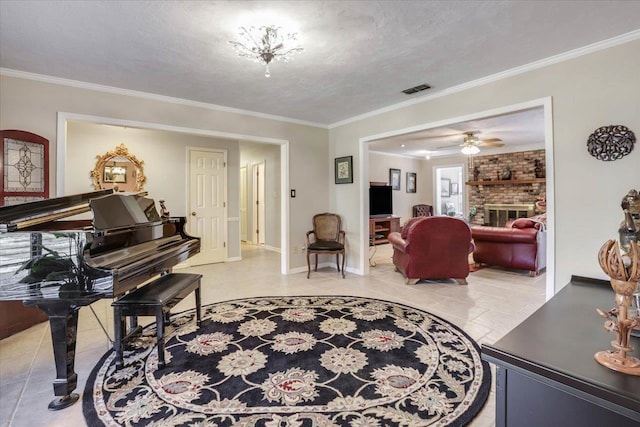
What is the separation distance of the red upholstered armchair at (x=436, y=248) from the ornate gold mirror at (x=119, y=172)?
14.0 feet

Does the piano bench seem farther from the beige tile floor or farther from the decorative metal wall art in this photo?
the decorative metal wall art

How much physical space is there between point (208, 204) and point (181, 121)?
2.12 metres

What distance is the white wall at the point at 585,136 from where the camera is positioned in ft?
7.70

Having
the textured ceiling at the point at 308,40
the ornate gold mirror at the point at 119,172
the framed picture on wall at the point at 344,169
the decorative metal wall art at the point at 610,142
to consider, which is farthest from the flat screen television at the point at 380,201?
the decorative metal wall art at the point at 610,142

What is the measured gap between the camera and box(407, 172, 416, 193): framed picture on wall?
9244 mm

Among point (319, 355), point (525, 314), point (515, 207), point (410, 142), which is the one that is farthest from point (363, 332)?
point (515, 207)

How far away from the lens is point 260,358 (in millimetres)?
2260

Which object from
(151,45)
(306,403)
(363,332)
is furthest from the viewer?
(363,332)

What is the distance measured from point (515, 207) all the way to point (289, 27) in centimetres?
743

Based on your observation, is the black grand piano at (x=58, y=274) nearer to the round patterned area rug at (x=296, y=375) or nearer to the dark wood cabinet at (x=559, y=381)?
the round patterned area rug at (x=296, y=375)

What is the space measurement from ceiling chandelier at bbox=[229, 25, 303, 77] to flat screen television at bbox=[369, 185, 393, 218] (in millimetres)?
5684

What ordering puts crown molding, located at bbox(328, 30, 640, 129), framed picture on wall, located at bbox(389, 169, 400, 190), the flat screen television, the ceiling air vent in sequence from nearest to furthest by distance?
crown molding, located at bbox(328, 30, 640, 129)
the ceiling air vent
the flat screen television
framed picture on wall, located at bbox(389, 169, 400, 190)

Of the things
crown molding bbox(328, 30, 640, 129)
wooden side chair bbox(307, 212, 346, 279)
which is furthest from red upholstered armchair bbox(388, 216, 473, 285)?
crown molding bbox(328, 30, 640, 129)

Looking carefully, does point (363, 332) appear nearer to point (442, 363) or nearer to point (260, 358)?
point (442, 363)
